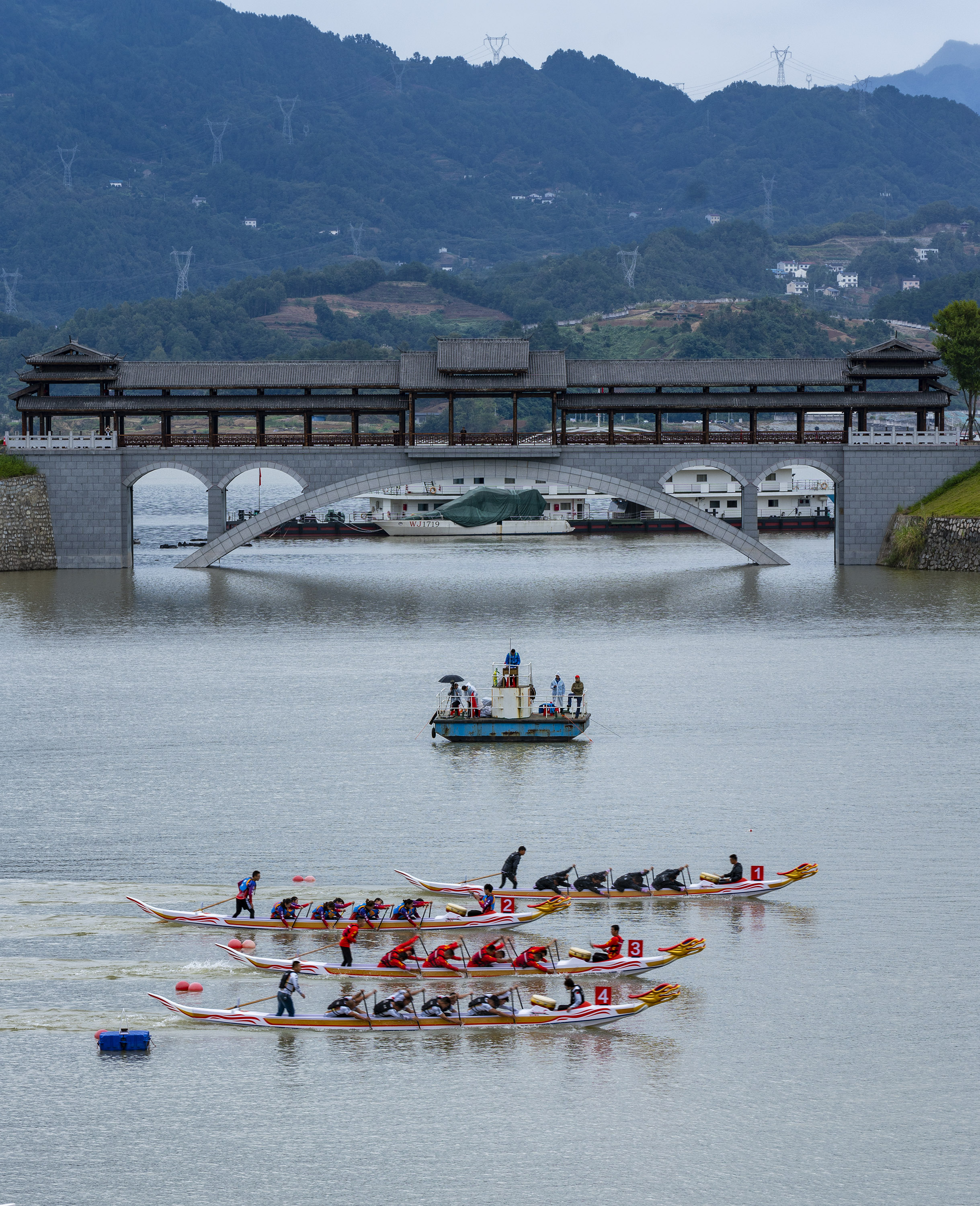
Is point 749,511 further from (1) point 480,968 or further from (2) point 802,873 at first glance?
(1) point 480,968

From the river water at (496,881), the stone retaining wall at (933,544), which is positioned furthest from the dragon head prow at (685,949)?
the stone retaining wall at (933,544)

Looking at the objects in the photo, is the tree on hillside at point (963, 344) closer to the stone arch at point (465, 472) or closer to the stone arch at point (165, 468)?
the stone arch at point (465, 472)

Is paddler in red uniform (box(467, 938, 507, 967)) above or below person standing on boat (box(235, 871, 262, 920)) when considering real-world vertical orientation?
below

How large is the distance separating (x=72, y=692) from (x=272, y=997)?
102 feet

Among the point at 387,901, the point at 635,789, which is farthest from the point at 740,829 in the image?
the point at 387,901

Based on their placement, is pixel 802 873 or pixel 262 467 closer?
pixel 802 873

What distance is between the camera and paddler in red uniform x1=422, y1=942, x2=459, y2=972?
32.1 m

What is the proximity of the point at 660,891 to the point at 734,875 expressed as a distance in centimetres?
168

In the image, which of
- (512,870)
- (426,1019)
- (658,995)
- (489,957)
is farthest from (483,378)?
(426,1019)

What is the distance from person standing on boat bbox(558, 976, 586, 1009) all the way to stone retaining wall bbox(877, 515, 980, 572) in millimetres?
71992

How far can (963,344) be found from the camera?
374ft

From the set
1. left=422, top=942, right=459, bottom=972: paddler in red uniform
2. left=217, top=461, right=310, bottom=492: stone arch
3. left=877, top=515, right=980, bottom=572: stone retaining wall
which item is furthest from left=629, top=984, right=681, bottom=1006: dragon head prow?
left=217, top=461, right=310, bottom=492: stone arch

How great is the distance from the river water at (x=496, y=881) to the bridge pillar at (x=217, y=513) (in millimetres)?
30042

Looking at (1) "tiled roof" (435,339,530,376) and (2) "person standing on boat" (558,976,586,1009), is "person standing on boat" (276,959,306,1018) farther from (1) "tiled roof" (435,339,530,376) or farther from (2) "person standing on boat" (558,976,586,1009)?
(1) "tiled roof" (435,339,530,376)
